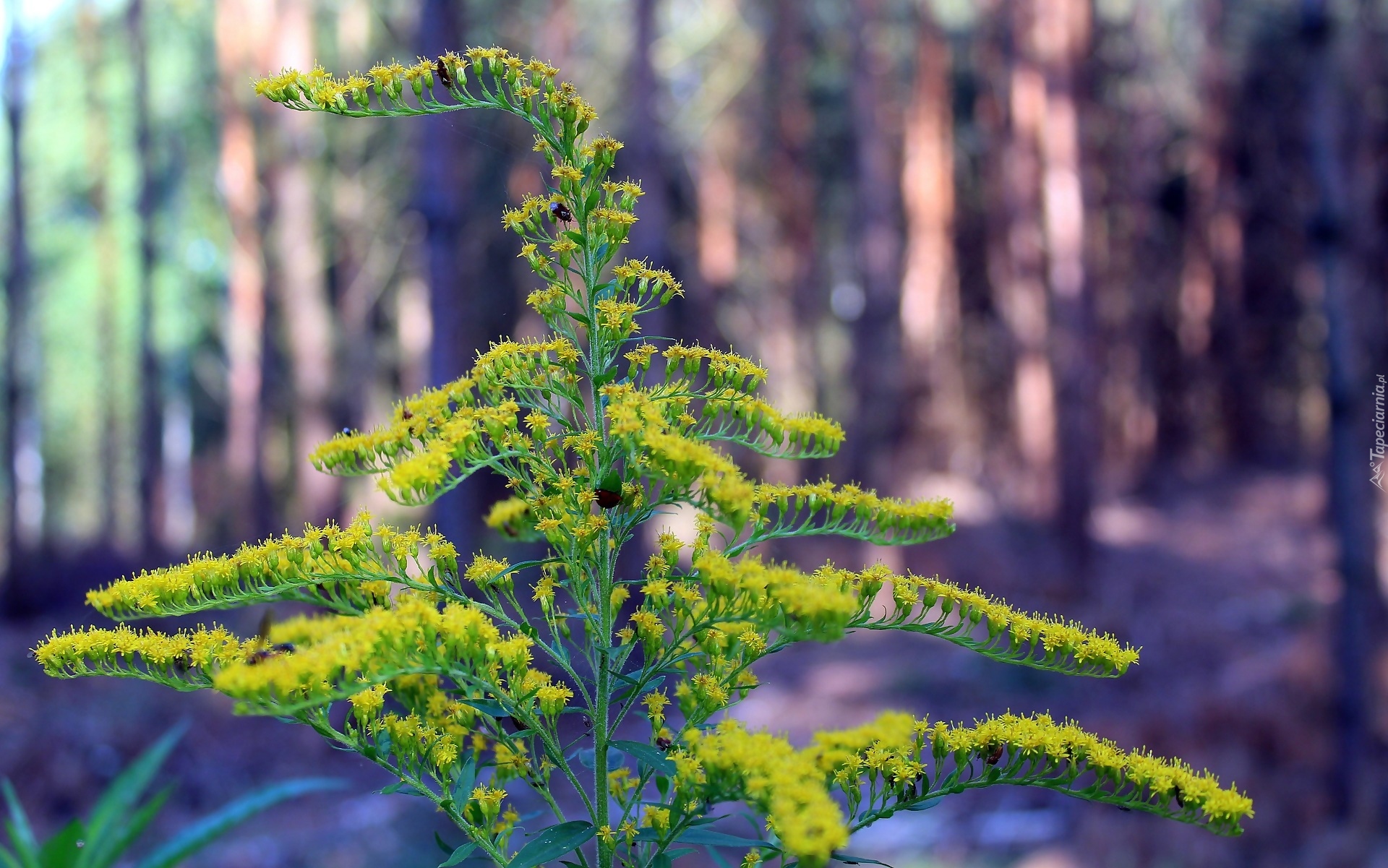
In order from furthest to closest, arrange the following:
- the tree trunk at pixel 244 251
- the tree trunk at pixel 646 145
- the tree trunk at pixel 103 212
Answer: the tree trunk at pixel 103 212 < the tree trunk at pixel 244 251 < the tree trunk at pixel 646 145

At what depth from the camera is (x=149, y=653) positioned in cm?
167

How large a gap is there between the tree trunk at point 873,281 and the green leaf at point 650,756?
11.6m

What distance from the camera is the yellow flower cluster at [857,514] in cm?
185

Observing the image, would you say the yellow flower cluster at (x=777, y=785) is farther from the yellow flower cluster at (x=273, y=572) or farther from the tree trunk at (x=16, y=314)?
the tree trunk at (x=16, y=314)

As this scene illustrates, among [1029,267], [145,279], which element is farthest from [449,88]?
[145,279]

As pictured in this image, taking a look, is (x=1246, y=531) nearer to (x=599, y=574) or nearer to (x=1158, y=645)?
(x=1158, y=645)

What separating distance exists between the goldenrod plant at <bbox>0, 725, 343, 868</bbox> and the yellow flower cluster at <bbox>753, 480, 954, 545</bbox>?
5.33 feet

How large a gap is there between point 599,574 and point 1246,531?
16.1 meters

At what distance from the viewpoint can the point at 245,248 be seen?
1570 cm

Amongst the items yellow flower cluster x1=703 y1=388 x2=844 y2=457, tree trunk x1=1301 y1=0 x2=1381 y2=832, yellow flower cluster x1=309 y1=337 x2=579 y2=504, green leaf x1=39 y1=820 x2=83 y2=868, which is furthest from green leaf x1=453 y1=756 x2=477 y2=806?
tree trunk x1=1301 y1=0 x2=1381 y2=832

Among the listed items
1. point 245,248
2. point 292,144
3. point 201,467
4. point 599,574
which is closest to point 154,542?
point 245,248

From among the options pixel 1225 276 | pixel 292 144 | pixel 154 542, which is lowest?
pixel 154 542

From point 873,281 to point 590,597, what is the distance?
458 inches

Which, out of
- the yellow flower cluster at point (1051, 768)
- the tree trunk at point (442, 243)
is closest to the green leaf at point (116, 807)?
the yellow flower cluster at point (1051, 768)
